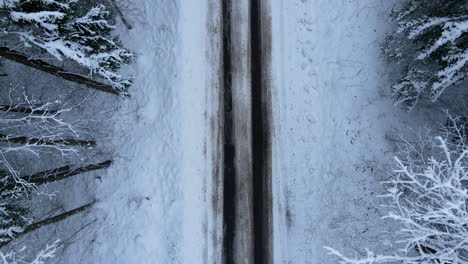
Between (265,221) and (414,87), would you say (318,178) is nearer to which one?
(265,221)

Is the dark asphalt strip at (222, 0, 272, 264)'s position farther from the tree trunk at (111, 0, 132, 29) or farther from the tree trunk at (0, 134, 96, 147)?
the tree trunk at (0, 134, 96, 147)

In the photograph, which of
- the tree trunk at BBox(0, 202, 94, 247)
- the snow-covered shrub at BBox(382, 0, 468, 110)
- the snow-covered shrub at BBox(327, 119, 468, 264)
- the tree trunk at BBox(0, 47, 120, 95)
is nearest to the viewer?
the snow-covered shrub at BBox(327, 119, 468, 264)

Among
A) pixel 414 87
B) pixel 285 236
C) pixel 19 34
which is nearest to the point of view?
pixel 19 34

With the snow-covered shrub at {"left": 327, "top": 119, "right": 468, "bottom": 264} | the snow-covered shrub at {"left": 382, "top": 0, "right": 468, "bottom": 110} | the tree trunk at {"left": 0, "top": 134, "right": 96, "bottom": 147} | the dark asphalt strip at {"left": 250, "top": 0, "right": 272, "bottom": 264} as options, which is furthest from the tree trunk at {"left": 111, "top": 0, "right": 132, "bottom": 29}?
the snow-covered shrub at {"left": 327, "top": 119, "right": 468, "bottom": 264}

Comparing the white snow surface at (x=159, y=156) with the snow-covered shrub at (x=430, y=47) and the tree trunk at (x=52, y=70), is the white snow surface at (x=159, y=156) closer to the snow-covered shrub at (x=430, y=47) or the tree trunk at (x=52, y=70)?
the tree trunk at (x=52, y=70)

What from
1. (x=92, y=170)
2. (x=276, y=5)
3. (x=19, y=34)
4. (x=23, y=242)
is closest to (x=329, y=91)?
(x=276, y=5)

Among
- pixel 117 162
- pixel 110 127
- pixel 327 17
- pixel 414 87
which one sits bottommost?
pixel 117 162
